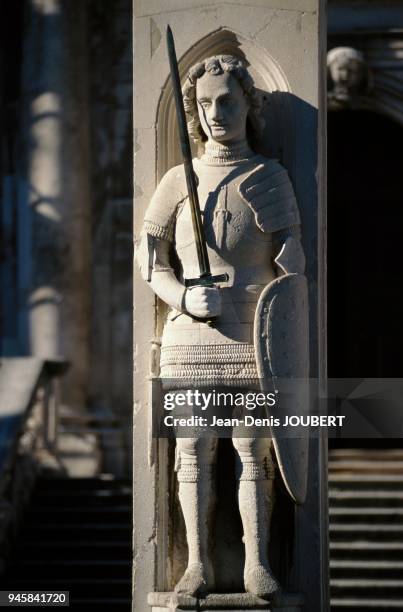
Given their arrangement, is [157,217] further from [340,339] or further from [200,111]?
[340,339]

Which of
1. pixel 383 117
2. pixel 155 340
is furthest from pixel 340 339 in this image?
pixel 155 340

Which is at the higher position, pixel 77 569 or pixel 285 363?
pixel 285 363

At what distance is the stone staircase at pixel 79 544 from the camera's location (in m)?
14.4

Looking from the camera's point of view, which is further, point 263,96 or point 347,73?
point 347,73

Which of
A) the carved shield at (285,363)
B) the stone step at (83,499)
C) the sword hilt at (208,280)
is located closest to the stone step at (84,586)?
the stone step at (83,499)

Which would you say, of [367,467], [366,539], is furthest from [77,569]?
[367,467]

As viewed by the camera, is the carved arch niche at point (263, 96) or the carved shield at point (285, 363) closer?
the carved shield at point (285, 363)

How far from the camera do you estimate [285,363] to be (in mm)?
11164

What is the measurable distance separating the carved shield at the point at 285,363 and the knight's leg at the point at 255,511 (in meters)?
0.12

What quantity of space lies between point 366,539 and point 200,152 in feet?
13.4

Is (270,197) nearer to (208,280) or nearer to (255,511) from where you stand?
(208,280)

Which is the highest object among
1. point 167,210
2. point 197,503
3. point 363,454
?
point 167,210

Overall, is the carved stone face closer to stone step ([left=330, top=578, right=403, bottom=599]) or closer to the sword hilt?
stone step ([left=330, top=578, right=403, bottom=599])

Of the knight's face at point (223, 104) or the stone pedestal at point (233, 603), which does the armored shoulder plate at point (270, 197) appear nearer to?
the knight's face at point (223, 104)
